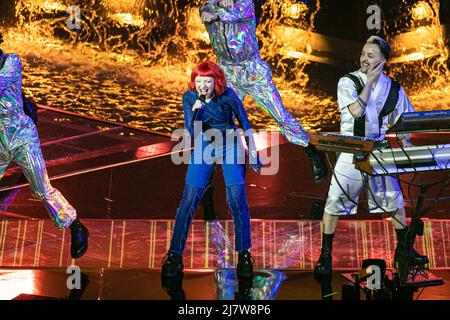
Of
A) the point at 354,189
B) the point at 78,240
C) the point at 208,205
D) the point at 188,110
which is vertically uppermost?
the point at 188,110

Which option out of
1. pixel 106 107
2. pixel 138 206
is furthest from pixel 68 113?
pixel 138 206

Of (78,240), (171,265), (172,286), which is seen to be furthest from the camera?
(78,240)

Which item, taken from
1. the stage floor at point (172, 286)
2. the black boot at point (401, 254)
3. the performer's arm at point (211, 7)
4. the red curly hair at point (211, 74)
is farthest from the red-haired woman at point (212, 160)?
the performer's arm at point (211, 7)

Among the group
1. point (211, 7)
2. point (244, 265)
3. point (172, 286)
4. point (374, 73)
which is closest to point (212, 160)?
point (244, 265)

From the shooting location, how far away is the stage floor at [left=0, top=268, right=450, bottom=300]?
13.3 ft

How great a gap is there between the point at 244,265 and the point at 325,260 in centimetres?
50

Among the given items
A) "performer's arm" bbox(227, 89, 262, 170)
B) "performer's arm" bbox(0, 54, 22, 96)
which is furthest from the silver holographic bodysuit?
"performer's arm" bbox(227, 89, 262, 170)

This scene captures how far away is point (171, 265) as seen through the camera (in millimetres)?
4379

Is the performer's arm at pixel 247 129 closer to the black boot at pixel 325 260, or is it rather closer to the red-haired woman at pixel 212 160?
the red-haired woman at pixel 212 160

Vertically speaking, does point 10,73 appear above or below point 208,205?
above

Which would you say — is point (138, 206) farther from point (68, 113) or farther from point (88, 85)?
point (88, 85)

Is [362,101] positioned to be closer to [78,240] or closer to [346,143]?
[346,143]

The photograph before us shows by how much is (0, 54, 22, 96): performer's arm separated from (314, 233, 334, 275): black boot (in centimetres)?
213
